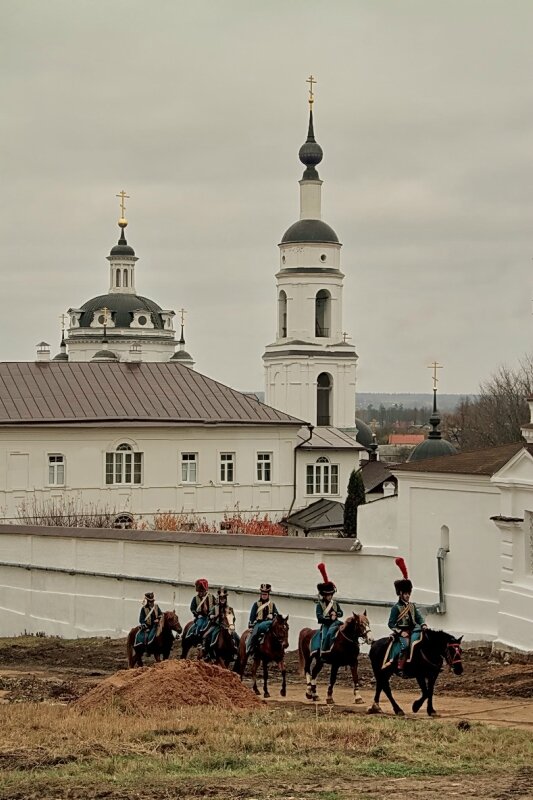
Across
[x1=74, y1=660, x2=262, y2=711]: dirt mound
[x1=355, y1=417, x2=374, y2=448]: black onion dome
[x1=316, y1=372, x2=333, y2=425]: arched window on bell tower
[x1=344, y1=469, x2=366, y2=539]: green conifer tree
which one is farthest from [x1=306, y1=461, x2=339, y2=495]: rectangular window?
[x1=74, y1=660, x2=262, y2=711]: dirt mound

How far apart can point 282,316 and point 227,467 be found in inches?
1106

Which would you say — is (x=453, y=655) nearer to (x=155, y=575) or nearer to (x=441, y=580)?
(x=441, y=580)

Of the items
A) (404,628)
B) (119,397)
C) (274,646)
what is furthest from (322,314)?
(404,628)

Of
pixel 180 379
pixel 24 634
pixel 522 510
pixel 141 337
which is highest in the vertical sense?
pixel 141 337

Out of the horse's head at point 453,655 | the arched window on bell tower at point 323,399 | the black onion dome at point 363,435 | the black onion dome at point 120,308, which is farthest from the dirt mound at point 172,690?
the black onion dome at point 120,308

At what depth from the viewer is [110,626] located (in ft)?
103

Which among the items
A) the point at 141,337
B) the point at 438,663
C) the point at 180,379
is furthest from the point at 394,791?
the point at 141,337

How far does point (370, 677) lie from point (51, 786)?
9296mm

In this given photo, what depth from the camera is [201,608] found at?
20984 millimetres

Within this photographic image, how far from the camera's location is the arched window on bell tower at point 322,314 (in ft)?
269

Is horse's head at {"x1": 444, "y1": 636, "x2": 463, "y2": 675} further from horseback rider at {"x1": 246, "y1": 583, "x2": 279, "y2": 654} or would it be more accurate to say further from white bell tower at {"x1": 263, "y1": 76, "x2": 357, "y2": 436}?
white bell tower at {"x1": 263, "y1": 76, "x2": 357, "y2": 436}

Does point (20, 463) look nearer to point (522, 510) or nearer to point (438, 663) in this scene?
point (522, 510)

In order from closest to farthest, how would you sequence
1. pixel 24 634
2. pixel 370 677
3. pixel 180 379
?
pixel 370 677 < pixel 24 634 < pixel 180 379

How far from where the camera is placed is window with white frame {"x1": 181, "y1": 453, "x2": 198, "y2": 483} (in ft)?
180
